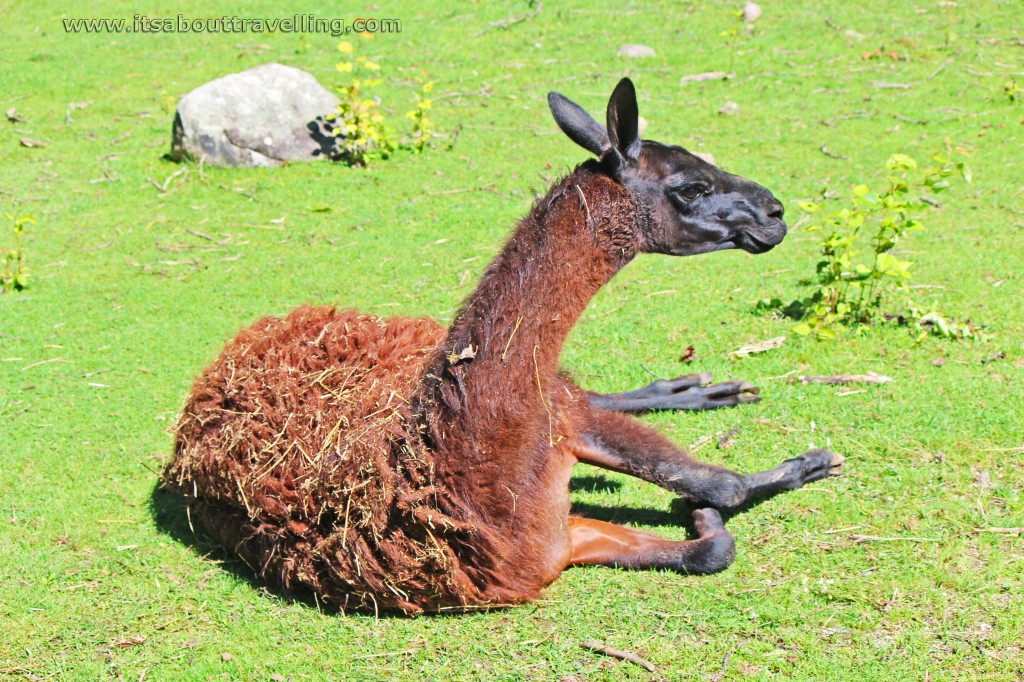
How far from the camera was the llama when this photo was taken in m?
4.02

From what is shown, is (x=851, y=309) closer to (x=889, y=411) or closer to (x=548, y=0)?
(x=889, y=411)

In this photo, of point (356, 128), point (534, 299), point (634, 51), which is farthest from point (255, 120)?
point (534, 299)

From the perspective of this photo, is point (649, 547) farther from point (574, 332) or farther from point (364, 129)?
point (364, 129)

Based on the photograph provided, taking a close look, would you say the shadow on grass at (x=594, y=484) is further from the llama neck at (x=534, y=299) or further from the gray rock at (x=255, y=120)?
the gray rock at (x=255, y=120)

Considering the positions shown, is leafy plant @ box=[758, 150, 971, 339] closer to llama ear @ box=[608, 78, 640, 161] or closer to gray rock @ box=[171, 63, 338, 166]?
llama ear @ box=[608, 78, 640, 161]

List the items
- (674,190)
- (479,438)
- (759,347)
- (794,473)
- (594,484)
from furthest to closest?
(759,347)
(594,484)
(794,473)
(674,190)
(479,438)

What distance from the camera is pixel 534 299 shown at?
3.95m

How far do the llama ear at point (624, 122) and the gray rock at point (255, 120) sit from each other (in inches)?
252

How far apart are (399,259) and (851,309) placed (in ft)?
11.8

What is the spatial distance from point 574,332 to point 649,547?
2568mm

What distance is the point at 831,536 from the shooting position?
4.55 metres

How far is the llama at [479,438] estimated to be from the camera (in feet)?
13.2

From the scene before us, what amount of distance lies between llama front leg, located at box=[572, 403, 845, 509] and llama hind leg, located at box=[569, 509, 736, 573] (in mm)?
126

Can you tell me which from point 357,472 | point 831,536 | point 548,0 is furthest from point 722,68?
point 357,472
